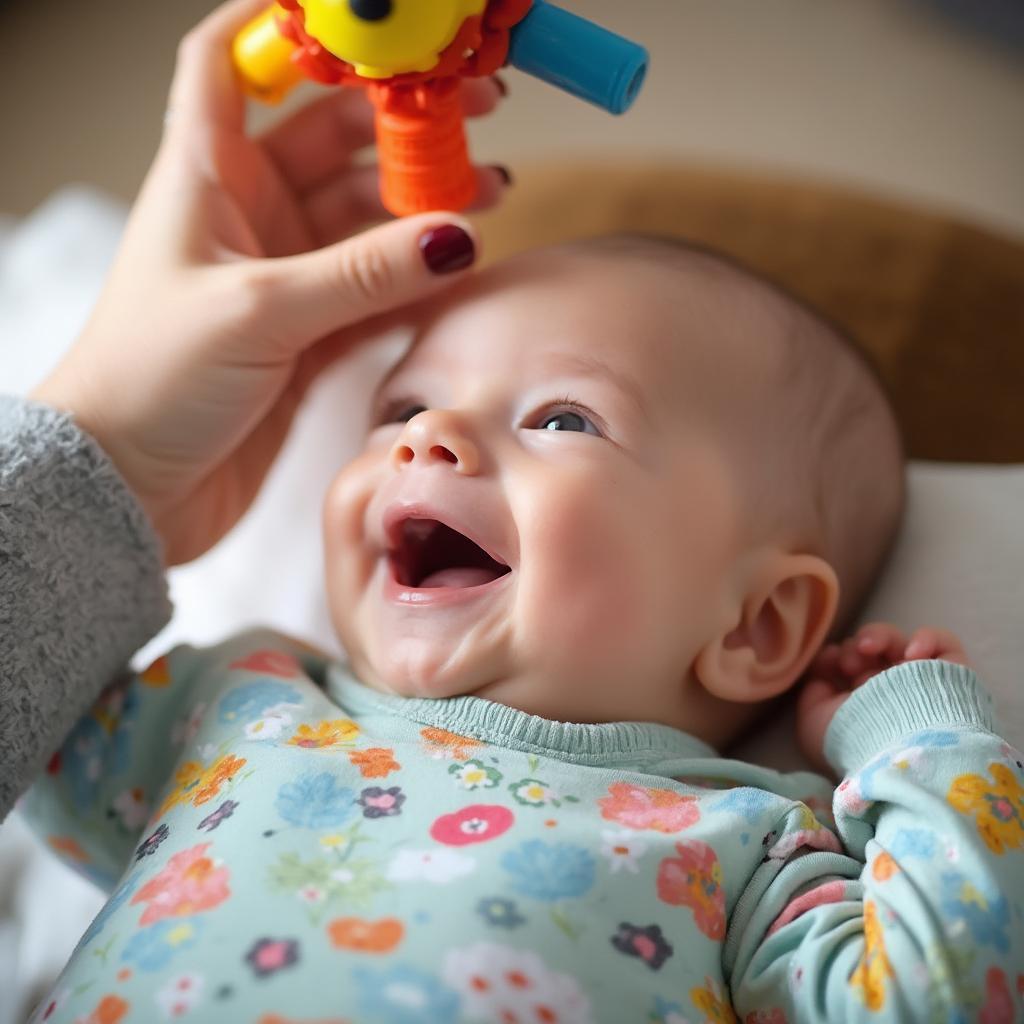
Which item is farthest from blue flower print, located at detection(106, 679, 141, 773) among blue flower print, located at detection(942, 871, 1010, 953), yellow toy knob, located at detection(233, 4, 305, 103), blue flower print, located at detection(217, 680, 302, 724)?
blue flower print, located at detection(942, 871, 1010, 953)

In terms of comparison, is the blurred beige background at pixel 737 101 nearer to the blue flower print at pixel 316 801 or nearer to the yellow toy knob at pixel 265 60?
the yellow toy knob at pixel 265 60

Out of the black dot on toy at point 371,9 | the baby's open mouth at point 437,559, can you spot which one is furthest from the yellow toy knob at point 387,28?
the baby's open mouth at point 437,559

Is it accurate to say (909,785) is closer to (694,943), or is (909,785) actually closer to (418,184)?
(694,943)

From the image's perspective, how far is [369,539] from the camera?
1.01m

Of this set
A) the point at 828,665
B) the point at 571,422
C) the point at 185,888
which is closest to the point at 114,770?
the point at 185,888

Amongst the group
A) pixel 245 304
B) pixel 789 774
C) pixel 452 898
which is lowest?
pixel 789 774

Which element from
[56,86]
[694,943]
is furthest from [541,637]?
[56,86]

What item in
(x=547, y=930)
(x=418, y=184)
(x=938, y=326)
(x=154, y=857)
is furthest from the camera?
(x=938, y=326)

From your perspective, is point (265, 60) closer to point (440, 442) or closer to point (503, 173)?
point (503, 173)

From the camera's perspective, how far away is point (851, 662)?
3.47 ft

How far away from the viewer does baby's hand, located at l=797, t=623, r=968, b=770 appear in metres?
1.02

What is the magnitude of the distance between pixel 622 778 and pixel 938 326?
2.71 feet

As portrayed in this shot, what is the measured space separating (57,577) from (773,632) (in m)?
0.60

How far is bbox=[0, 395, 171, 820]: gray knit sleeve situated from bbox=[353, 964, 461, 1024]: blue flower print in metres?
0.39
